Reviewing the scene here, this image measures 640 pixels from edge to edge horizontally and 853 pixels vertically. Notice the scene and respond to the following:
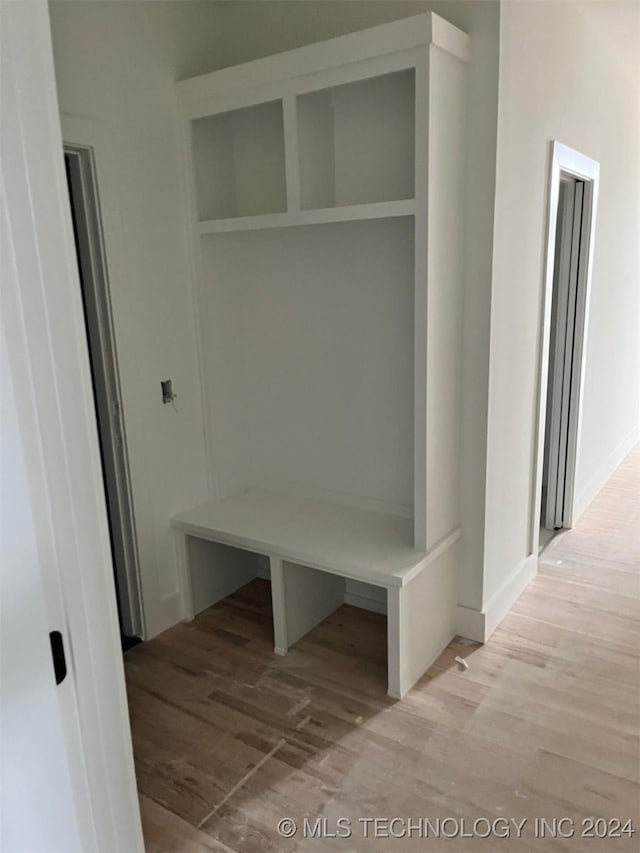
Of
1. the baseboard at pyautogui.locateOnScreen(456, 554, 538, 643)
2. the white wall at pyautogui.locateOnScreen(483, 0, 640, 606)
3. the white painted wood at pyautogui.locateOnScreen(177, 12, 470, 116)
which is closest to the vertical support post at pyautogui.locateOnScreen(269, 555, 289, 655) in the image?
the baseboard at pyautogui.locateOnScreen(456, 554, 538, 643)

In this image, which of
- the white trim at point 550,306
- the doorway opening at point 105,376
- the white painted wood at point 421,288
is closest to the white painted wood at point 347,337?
the white painted wood at point 421,288

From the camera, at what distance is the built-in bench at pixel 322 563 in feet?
8.34

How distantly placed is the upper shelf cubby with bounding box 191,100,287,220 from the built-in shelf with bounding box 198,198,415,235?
6.4 inches

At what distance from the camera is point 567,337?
376 centimetres

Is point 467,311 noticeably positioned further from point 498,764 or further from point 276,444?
point 498,764

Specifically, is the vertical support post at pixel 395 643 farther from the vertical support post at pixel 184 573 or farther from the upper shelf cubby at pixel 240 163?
the upper shelf cubby at pixel 240 163

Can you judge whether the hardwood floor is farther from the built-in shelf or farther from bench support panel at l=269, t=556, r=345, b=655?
the built-in shelf

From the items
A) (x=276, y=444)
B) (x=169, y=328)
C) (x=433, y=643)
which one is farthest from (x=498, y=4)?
(x=433, y=643)

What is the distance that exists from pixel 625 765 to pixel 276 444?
1.93 metres

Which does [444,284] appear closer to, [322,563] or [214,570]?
[322,563]

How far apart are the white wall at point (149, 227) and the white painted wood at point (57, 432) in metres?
1.60

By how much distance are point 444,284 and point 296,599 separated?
1.46 metres

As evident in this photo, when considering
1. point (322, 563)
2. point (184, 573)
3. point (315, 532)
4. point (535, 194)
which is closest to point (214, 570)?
point (184, 573)

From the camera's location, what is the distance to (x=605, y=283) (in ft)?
13.6
